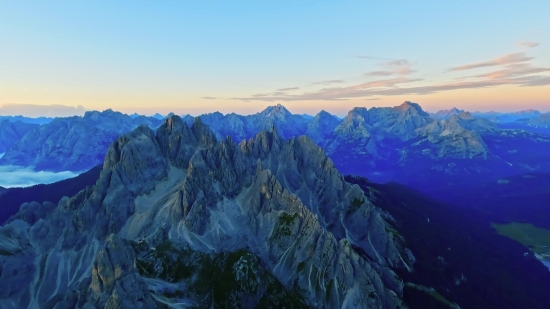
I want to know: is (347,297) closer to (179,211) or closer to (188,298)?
(188,298)

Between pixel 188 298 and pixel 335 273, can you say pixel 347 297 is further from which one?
pixel 188 298

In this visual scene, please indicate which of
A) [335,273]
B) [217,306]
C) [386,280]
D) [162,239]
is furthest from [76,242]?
[386,280]

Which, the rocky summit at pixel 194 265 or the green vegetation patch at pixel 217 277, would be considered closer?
the rocky summit at pixel 194 265

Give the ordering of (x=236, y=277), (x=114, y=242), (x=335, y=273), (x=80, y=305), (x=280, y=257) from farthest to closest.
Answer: (x=280, y=257), (x=335, y=273), (x=236, y=277), (x=114, y=242), (x=80, y=305)

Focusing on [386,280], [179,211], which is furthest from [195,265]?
[386,280]

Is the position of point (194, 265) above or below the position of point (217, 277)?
above

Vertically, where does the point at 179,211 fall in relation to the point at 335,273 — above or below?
above

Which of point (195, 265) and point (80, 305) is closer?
point (80, 305)

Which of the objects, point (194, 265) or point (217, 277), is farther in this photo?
point (194, 265)

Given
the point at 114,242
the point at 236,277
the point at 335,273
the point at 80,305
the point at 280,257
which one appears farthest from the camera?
the point at 280,257

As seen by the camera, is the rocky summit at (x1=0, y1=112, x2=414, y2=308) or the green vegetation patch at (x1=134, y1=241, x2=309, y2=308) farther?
the green vegetation patch at (x1=134, y1=241, x2=309, y2=308)

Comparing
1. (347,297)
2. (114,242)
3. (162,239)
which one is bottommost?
(347,297)
